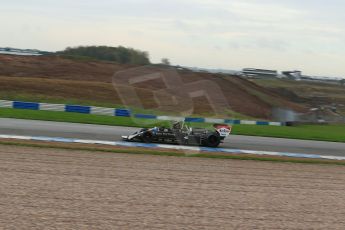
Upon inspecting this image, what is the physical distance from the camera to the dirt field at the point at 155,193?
7168 millimetres

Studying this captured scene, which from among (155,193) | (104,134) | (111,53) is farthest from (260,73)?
(155,193)

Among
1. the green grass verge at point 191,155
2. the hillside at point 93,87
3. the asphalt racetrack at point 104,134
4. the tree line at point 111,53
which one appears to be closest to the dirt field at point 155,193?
the green grass verge at point 191,155

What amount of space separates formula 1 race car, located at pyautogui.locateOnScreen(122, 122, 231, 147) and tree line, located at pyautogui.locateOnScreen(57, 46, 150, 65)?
177ft

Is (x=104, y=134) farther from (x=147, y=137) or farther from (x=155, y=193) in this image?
(x=155, y=193)


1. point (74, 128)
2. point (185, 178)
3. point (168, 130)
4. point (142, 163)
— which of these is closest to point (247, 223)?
point (185, 178)

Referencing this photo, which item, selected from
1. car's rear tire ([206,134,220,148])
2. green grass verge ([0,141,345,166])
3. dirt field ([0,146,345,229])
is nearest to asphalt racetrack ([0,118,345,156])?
car's rear tire ([206,134,220,148])

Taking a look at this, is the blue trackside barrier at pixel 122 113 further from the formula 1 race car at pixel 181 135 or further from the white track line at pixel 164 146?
the white track line at pixel 164 146

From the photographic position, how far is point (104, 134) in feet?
60.2

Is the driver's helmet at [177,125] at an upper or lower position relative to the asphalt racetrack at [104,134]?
upper

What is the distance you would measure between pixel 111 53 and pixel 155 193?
69556 mm

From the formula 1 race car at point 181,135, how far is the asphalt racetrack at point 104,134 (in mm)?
820

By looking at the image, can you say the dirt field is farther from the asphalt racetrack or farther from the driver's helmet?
the asphalt racetrack

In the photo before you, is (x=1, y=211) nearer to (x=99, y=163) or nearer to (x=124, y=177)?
(x=124, y=177)

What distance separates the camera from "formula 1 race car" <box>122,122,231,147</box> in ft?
54.9
